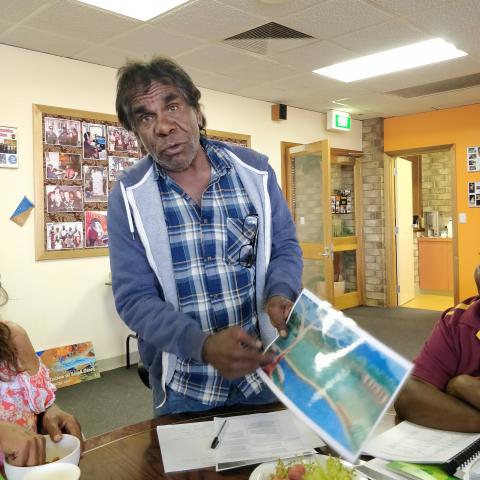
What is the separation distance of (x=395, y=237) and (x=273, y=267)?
602 centimetres

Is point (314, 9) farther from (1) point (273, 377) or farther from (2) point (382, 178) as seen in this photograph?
(2) point (382, 178)

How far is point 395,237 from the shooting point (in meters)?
6.95

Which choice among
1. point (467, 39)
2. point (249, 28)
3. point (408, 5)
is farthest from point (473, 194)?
point (249, 28)

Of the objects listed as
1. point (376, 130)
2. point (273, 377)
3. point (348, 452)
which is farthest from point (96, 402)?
point (376, 130)

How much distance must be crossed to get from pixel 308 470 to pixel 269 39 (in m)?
3.52

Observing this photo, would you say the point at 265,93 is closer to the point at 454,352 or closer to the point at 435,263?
the point at 435,263

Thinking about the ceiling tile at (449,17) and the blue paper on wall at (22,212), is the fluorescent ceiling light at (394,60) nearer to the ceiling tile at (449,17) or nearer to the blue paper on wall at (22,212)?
the ceiling tile at (449,17)

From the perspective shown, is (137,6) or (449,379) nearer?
(449,379)

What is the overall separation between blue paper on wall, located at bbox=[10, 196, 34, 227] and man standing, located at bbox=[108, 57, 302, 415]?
281 cm


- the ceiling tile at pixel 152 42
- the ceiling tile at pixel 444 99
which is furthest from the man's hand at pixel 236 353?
the ceiling tile at pixel 444 99

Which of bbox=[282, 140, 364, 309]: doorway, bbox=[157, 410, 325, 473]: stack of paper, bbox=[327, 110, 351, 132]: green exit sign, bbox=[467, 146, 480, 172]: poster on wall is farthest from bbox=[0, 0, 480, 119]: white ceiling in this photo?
bbox=[157, 410, 325, 473]: stack of paper

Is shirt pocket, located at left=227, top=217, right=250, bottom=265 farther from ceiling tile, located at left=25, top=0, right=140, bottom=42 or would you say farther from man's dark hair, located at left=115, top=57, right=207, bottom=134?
ceiling tile, located at left=25, top=0, right=140, bottom=42

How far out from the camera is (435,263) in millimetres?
7691

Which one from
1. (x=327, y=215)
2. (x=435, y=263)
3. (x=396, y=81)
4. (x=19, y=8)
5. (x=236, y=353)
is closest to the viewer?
(x=236, y=353)
